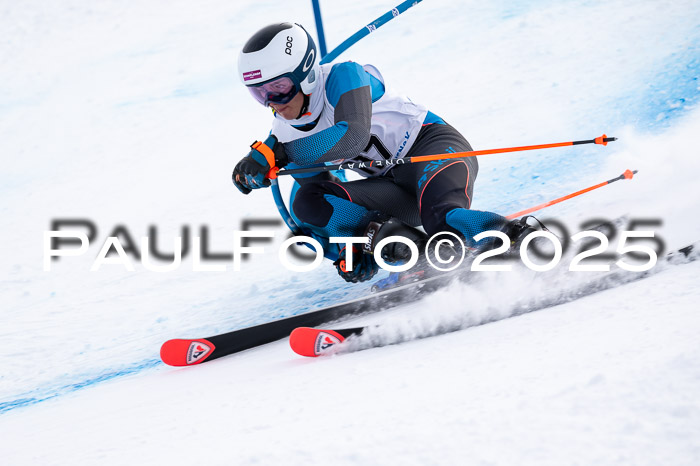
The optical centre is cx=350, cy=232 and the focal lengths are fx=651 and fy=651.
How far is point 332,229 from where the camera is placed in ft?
8.82

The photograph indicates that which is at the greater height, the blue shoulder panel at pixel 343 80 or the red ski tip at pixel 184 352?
the blue shoulder panel at pixel 343 80

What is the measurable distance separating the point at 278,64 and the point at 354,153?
1.40 ft

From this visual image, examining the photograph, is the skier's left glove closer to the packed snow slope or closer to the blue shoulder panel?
the blue shoulder panel

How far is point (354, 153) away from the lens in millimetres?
2412

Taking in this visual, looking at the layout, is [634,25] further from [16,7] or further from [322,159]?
[16,7]

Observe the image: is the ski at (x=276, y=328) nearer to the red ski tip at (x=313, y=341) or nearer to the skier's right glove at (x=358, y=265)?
the skier's right glove at (x=358, y=265)

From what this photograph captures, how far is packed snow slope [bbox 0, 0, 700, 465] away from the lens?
135cm

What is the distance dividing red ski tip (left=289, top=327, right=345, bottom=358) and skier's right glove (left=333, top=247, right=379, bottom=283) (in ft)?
1.76

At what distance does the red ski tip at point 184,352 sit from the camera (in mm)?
2455

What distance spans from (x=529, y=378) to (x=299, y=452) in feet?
1.77

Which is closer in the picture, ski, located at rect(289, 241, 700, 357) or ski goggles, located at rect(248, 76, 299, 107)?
ski, located at rect(289, 241, 700, 357)

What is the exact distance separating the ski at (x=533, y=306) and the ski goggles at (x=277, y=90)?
34.9 inches

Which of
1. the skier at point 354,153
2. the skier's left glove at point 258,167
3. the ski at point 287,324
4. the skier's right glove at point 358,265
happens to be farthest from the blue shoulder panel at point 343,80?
the ski at point 287,324

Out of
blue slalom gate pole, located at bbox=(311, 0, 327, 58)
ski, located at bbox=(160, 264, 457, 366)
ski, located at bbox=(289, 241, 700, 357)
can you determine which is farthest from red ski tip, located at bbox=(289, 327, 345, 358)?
blue slalom gate pole, located at bbox=(311, 0, 327, 58)
